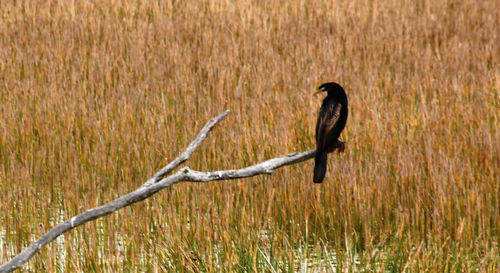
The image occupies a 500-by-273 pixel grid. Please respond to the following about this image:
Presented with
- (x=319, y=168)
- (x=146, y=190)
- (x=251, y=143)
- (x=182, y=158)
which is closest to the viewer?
(x=146, y=190)

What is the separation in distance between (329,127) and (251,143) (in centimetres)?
168

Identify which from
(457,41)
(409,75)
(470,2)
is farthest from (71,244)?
(470,2)

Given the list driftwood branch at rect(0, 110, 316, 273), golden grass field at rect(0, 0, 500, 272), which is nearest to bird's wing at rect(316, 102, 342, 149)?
driftwood branch at rect(0, 110, 316, 273)

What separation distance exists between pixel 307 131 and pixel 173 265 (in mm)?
2101

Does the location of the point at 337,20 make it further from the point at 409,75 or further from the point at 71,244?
the point at 71,244

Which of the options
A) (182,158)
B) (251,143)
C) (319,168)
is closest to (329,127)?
(319,168)

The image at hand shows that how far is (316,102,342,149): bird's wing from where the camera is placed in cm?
331

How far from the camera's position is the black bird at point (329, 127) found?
10.4ft

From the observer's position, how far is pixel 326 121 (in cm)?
339

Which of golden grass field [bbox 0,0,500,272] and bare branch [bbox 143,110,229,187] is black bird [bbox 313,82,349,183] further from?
bare branch [bbox 143,110,229,187]

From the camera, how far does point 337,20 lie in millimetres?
10008

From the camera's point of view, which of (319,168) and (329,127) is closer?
(319,168)

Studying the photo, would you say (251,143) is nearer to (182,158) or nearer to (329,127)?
(329,127)

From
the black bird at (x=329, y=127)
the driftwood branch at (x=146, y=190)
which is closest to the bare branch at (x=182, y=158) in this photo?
the driftwood branch at (x=146, y=190)
